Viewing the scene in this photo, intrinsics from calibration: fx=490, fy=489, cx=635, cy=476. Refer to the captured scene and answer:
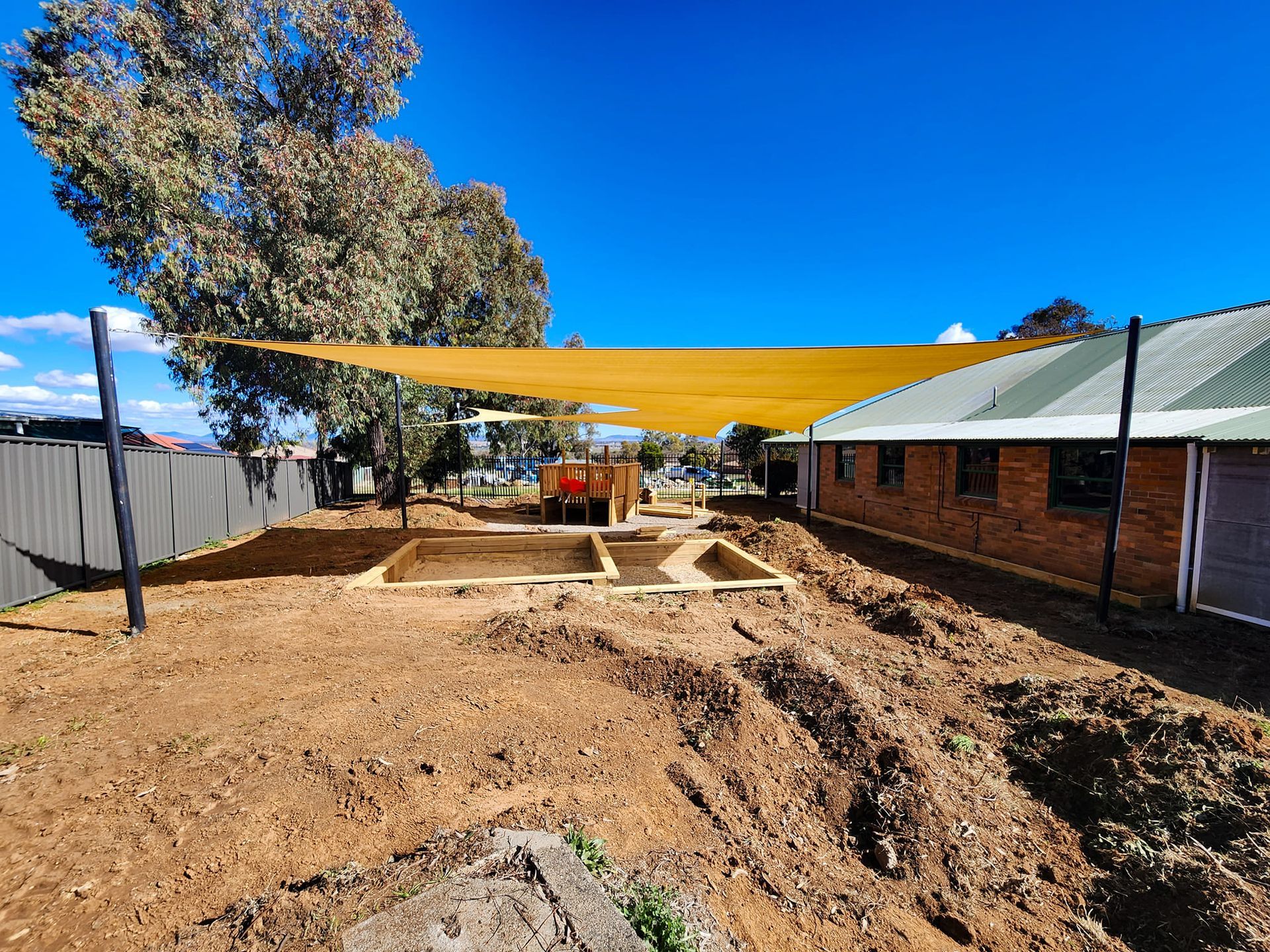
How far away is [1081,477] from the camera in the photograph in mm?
6492

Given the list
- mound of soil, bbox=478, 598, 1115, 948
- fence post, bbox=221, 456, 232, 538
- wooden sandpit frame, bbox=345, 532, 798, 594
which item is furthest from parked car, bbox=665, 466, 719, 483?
mound of soil, bbox=478, 598, 1115, 948

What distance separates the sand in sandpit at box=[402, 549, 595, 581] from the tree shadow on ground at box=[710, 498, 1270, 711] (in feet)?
15.1

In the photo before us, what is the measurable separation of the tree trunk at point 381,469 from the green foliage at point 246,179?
0.87m

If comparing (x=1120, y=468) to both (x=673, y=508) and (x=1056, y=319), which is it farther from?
(x=1056, y=319)

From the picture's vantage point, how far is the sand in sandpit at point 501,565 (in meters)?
6.63

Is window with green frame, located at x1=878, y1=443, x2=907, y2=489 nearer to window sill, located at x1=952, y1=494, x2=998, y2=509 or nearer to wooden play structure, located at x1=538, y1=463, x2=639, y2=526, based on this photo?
window sill, located at x1=952, y1=494, x2=998, y2=509

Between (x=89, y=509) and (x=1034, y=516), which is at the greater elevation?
(x=89, y=509)

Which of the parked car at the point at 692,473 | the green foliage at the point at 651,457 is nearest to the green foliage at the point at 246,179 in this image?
the parked car at the point at 692,473

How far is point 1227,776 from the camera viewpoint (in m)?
2.14

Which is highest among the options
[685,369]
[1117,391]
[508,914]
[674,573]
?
[1117,391]

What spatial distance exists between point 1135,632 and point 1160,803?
3.51 meters

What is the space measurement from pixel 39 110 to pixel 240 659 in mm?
11228

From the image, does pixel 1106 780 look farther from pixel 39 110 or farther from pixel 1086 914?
pixel 39 110

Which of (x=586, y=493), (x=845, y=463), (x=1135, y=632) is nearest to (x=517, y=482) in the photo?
(x=586, y=493)
